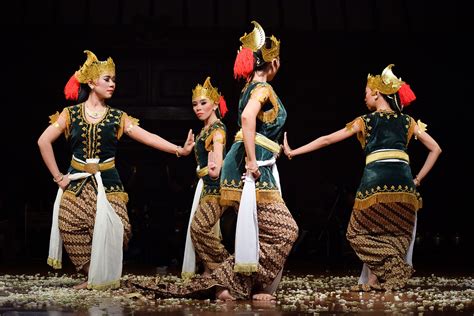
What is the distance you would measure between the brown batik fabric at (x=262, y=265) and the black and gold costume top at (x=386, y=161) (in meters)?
0.84

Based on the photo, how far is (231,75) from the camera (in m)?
8.02

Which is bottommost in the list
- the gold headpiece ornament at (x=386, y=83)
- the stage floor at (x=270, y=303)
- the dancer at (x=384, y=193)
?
the stage floor at (x=270, y=303)

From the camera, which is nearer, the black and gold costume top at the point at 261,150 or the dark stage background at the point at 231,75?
the black and gold costume top at the point at 261,150

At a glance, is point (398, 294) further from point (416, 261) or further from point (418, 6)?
point (418, 6)

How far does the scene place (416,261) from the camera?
25.6 ft

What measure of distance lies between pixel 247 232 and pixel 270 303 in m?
0.35

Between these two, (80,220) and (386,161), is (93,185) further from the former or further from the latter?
(386,161)

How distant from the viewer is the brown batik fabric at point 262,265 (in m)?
4.48

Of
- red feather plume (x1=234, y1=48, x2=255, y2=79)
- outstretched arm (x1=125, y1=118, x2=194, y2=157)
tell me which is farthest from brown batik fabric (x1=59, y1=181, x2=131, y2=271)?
red feather plume (x1=234, y1=48, x2=255, y2=79)

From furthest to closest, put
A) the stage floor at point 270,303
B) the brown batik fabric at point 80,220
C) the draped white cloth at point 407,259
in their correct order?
the draped white cloth at point 407,259 < the brown batik fabric at point 80,220 < the stage floor at point 270,303

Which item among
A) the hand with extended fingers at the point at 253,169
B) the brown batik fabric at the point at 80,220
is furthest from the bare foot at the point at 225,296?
the brown batik fabric at the point at 80,220

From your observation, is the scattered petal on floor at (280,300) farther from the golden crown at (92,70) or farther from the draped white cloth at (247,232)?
the golden crown at (92,70)

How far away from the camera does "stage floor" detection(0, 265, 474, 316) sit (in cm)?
402

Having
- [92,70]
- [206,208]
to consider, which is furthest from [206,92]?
[92,70]
